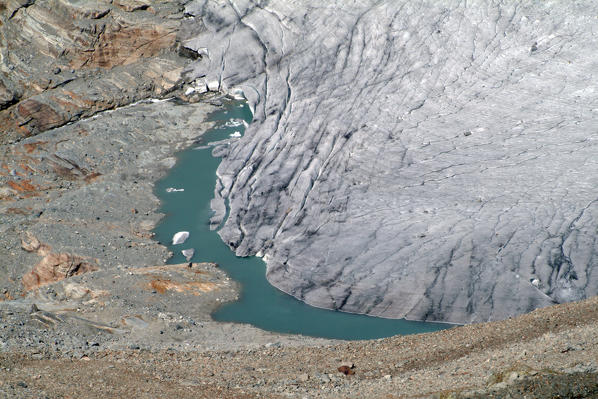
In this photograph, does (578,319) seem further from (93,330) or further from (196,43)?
(196,43)

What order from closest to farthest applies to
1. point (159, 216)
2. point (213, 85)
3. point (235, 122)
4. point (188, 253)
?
point (188, 253) → point (159, 216) → point (235, 122) → point (213, 85)

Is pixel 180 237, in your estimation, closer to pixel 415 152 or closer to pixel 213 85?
pixel 415 152

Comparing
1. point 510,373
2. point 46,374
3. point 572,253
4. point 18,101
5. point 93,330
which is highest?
point 510,373

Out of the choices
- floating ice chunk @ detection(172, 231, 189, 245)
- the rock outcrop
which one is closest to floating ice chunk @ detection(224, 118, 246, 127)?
floating ice chunk @ detection(172, 231, 189, 245)

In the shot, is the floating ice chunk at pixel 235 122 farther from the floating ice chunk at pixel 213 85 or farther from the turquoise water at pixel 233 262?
the floating ice chunk at pixel 213 85

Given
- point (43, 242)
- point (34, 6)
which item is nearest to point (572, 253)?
point (43, 242)

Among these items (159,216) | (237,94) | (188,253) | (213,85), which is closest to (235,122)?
(237,94)
